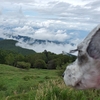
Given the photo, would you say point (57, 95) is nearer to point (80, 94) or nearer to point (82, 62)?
point (80, 94)

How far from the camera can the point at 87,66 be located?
125 centimetres

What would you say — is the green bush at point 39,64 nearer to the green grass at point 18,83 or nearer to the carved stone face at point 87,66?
the green grass at point 18,83

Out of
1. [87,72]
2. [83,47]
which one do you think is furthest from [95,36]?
[87,72]

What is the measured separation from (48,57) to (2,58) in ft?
32.9

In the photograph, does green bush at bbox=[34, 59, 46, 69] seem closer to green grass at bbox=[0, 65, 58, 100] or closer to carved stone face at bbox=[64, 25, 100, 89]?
green grass at bbox=[0, 65, 58, 100]

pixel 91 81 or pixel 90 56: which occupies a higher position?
pixel 90 56

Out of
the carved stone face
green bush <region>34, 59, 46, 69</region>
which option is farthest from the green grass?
green bush <region>34, 59, 46, 69</region>

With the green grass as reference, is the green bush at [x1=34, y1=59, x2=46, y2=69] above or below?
below

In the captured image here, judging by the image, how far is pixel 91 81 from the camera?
1238mm

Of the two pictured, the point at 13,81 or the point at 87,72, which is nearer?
the point at 87,72

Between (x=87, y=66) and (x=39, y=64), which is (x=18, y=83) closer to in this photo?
(x=87, y=66)


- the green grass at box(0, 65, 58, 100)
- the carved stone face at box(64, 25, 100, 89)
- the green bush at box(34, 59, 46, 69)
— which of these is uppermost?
the carved stone face at box(64, 25, 100, 89)

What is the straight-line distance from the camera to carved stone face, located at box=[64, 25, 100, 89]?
118 centimetres

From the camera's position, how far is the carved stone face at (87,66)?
1179 millimetres
